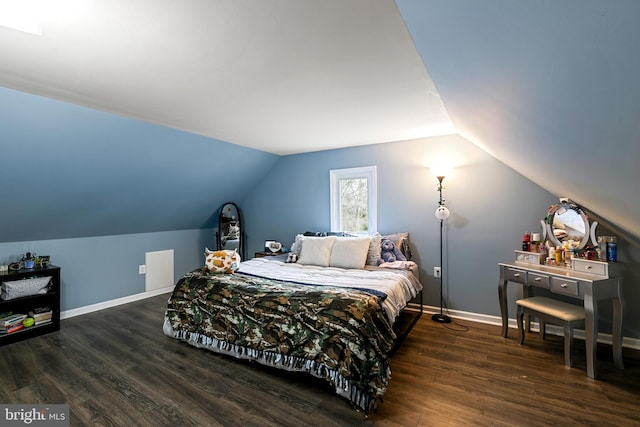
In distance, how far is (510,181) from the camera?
10.2 ft

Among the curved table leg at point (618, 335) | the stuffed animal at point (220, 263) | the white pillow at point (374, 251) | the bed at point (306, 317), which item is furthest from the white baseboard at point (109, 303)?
the curved table leg at point (618, 335)

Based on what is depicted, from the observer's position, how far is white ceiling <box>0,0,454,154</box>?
131 cm

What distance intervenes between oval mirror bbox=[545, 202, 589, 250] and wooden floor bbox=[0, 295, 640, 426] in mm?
990

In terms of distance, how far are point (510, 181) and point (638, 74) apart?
2.89 m

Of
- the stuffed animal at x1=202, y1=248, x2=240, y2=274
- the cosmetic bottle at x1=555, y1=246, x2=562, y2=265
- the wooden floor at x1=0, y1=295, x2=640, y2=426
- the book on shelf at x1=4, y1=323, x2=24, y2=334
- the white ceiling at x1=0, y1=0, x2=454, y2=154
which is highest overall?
the white ceiling at x1=0, y1=0, x2=454, y2=154

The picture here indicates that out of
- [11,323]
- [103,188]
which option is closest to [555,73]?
[103,188]

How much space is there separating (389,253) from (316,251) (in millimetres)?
865

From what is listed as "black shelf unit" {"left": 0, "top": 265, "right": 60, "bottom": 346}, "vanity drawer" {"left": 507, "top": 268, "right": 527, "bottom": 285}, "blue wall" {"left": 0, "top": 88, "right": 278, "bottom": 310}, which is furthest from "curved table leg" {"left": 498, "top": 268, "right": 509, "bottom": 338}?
"black shelf unit" {"left": 0, "top": 265, "right": 60, "bottom": 346}

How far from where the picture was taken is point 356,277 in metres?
2.79

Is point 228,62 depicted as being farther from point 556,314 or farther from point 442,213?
point 556,314

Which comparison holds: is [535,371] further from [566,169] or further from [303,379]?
[303,379]

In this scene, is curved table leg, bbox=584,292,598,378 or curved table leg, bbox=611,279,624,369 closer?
curved table leg, bbox=584,292,598,378

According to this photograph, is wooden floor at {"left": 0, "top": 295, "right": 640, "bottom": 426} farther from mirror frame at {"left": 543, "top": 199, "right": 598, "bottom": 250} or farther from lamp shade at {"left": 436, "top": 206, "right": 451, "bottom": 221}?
lamp shade at {"left": 436, "top": 206, "right": 451, "bottom": 221}

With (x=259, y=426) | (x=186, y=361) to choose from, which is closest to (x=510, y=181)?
(x=259, y=426)
